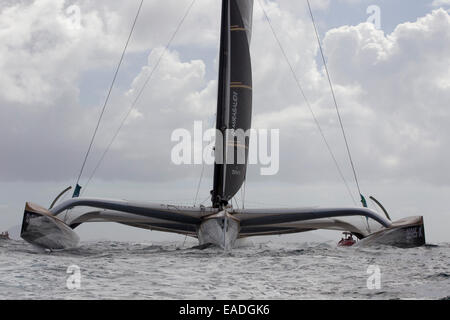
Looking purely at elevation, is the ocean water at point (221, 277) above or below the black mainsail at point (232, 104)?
below

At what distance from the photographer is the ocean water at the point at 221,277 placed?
605 cm

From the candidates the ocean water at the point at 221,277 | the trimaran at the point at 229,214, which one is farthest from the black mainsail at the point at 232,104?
the ocean water at the point at 221,277

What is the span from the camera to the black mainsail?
46.1ft

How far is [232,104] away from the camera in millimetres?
14430

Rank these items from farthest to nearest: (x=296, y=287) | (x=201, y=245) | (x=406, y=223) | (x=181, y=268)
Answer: (x=406, y=223)
(x=201, y=245)
(x=181, y=268)
(x=296, y=287)

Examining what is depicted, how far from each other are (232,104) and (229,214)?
3.62 m

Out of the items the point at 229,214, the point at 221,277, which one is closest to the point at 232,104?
the point at 229,214

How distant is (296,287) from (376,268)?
99.2 inches

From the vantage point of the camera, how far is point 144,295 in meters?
5.86

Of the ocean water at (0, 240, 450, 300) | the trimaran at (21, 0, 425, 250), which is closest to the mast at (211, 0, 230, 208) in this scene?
the trimaran at (21, 0, 425, 250)

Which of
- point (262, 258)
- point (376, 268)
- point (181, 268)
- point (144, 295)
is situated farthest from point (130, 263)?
point (376, 268)

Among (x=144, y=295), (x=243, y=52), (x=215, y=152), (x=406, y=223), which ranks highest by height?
(x=243, y=52)

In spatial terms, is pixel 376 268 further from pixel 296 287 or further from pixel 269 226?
pixel 269 226

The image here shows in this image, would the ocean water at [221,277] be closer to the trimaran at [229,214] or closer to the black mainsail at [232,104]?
the trimaran at [229,214]
